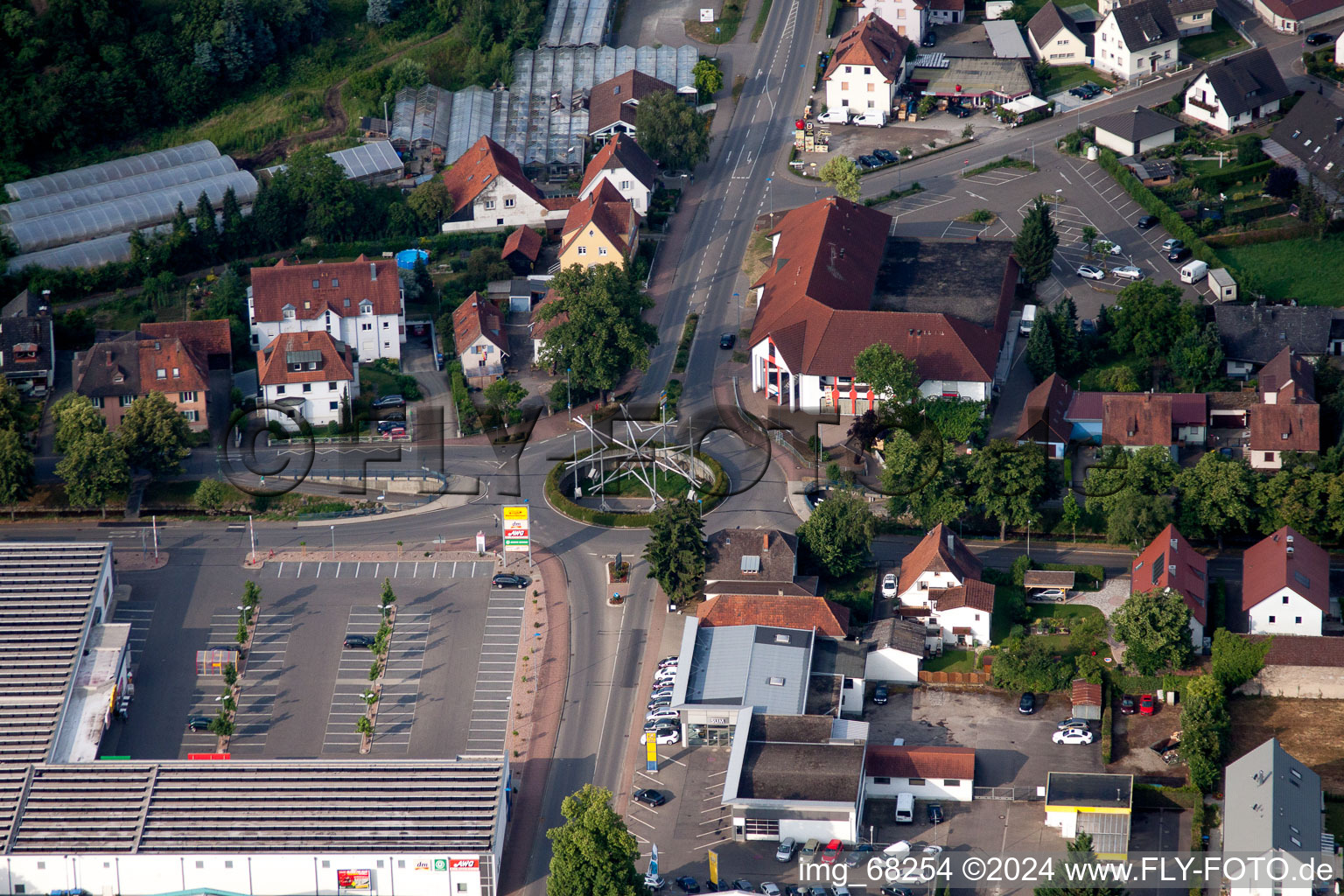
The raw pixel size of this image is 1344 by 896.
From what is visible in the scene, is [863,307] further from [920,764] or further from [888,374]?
[920,764]

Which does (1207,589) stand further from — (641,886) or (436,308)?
(436,308)

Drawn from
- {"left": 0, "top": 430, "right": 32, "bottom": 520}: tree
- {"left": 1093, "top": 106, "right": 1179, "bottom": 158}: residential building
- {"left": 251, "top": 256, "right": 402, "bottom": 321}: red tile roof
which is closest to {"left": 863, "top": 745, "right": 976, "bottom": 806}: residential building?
{"left": 251, "top": 256, "right": 402, "bottom": 321}: red tile roof

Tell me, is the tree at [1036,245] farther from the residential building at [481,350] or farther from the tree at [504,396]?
the tree at [504,396]

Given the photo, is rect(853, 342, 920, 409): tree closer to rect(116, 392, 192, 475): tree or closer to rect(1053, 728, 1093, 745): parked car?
rect(1053, 728, 1093, 745): parked car

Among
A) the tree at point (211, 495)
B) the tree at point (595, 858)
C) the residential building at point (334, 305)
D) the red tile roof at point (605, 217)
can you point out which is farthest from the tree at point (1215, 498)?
the tree at point (211, 495)

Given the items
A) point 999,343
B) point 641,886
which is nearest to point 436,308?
point 999,343
